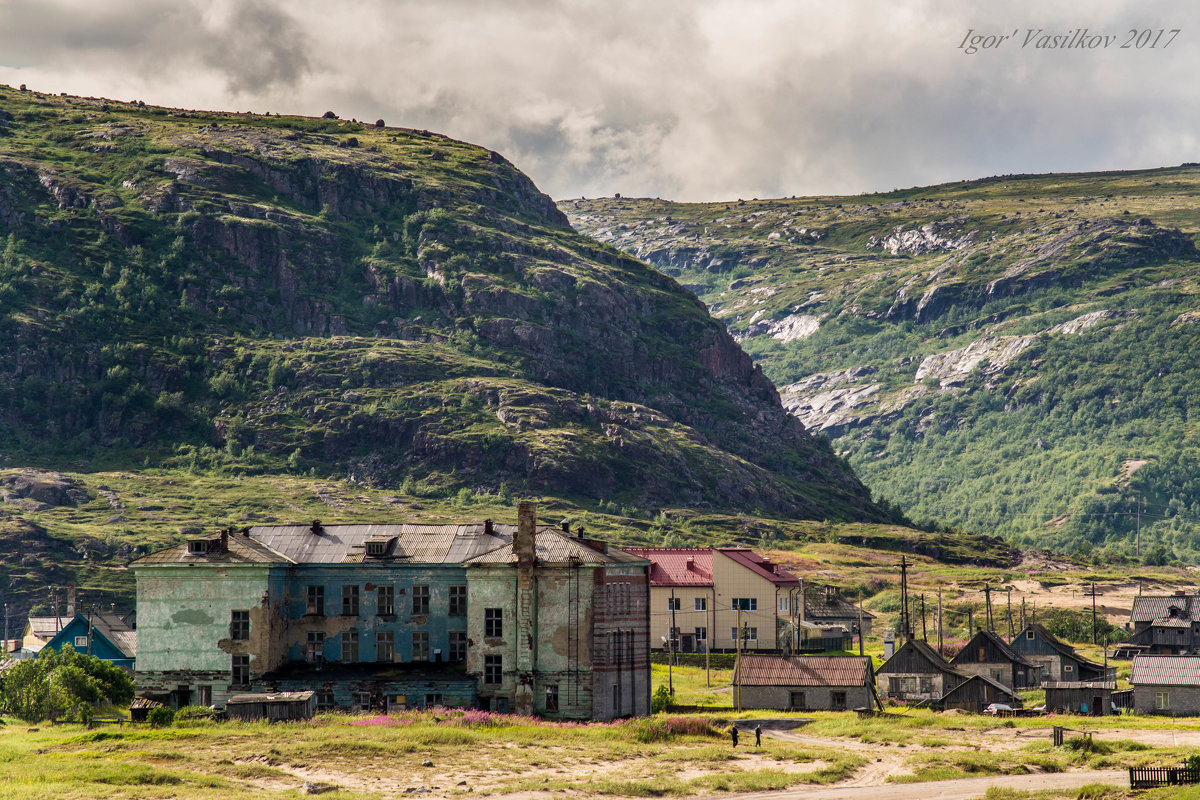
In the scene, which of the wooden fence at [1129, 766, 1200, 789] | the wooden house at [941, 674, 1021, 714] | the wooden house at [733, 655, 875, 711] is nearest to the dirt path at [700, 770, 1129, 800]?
the wooden fence at [1129, 766, 1200, 789]

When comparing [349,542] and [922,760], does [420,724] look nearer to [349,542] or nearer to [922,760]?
[349,542]

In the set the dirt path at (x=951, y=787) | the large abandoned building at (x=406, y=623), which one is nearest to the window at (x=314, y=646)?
the large abandoned building at (x=406, y=623)

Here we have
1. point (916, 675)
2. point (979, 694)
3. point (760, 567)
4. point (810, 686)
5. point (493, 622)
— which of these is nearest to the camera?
point (493, 622)

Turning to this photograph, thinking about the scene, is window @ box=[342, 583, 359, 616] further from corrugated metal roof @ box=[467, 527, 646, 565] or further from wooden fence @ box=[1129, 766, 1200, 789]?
wooden fence @ box=[1129, 766, 1200, 789]

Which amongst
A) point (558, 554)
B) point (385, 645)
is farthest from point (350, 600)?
point (558, 554)

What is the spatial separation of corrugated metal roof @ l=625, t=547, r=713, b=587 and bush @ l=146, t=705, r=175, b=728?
60.6 meters

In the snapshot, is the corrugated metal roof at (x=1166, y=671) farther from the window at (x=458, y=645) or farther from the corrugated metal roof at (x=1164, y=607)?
the corrugated metal roof at (x=1164, y=607)

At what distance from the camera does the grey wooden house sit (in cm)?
9700

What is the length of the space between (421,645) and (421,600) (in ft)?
9.22

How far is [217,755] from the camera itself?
227ft

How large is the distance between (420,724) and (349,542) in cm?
1719

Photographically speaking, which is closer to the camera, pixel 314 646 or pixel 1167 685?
pixel 314 646

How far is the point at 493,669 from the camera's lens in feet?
289

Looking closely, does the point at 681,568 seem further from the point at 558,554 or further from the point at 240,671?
the point at 240,671
